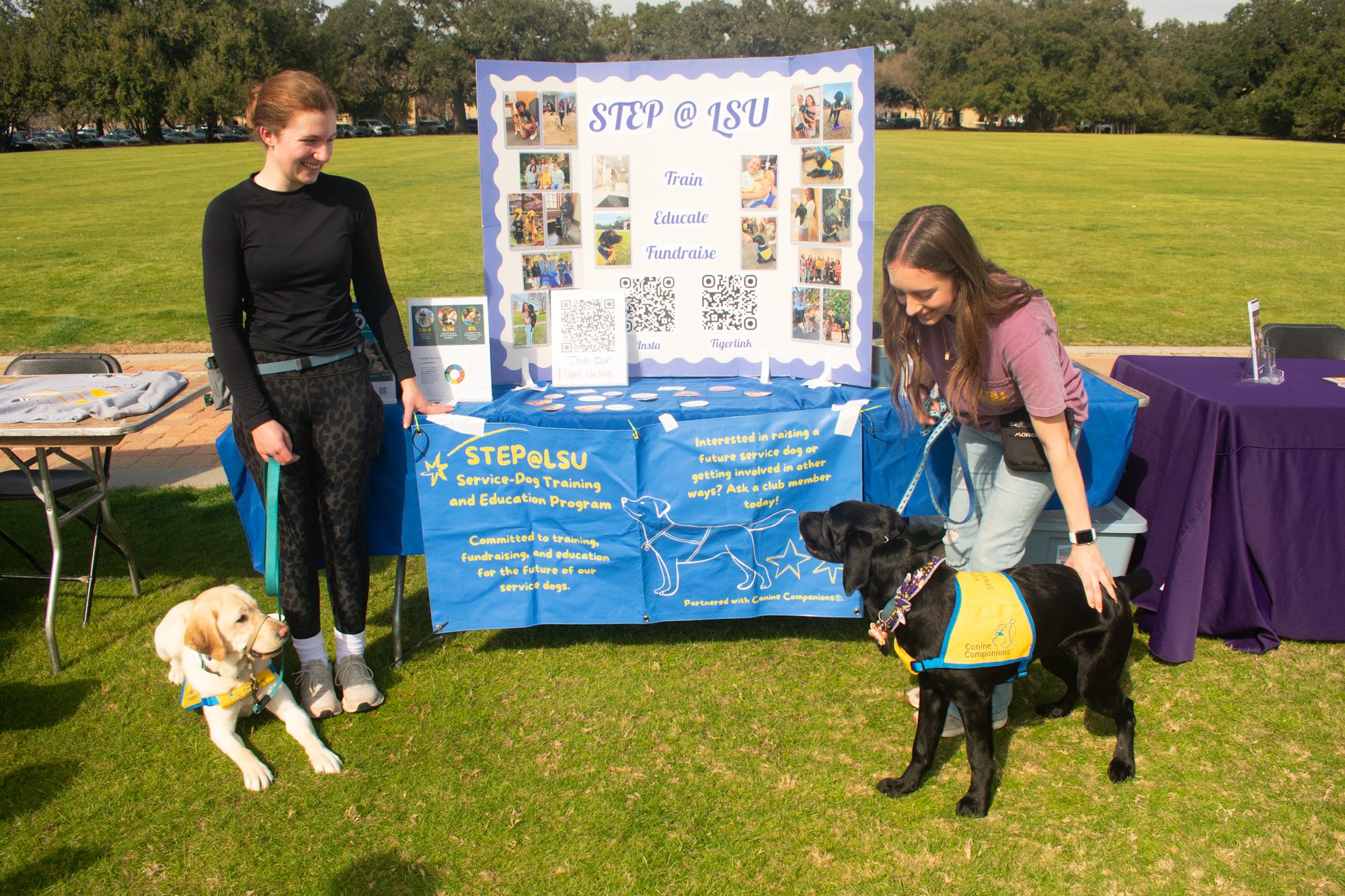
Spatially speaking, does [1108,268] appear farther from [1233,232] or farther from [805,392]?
[805,392]

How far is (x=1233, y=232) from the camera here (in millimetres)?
15820

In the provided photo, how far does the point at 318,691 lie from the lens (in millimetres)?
3062

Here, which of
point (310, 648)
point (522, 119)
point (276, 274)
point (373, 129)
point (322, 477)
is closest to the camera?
point (276, 274)

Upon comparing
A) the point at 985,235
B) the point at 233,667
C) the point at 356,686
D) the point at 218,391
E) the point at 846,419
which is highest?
the point at 985,235

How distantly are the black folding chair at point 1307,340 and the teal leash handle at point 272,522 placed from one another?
15.0 feet

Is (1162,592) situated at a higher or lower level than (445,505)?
Result: lower

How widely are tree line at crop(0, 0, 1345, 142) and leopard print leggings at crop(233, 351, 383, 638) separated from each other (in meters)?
48.4

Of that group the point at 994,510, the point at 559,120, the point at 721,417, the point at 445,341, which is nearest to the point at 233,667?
the point at 445,341

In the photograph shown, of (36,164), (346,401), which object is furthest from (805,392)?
(36,164)

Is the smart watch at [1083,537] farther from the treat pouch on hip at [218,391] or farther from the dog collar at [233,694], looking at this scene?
the treat pouch on hip at [218,391]

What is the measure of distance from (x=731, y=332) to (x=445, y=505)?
146cm

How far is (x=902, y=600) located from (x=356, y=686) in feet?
6.76

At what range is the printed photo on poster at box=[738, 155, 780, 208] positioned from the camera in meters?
3.48

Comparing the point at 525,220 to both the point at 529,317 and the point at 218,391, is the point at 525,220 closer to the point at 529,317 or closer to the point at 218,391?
the point at 529,317
